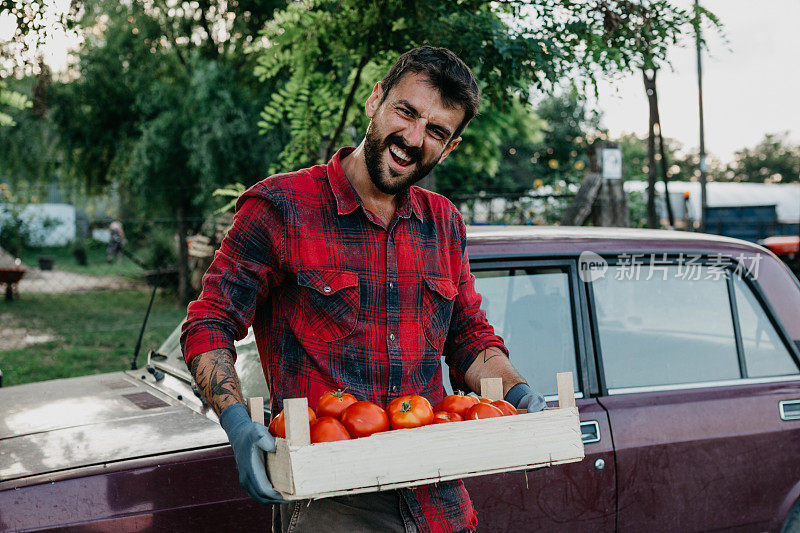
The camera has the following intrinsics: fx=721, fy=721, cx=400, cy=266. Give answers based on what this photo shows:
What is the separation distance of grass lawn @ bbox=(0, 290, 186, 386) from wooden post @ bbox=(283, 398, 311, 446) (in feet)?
25.0

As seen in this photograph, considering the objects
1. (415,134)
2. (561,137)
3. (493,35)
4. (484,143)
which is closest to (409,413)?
(415,134)

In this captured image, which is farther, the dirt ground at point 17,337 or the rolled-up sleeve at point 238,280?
the dirt ground at point 17,337

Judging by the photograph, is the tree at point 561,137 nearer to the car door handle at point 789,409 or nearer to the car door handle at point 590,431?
the car door handle at point 789,409

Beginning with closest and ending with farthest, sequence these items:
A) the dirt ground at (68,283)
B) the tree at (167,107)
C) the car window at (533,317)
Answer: the car window at (533,317), the tree at (167,107), the dirt ground at (68,283)

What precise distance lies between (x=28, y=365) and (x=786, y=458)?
29.1 feet

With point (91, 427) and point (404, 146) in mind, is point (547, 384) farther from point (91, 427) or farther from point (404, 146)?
point (91, 427)

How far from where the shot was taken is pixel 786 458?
10.2 ft

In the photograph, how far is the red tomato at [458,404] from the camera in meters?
1.91

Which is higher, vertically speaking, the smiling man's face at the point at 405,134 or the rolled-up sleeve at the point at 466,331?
the smiling man's face at the point at 405,134

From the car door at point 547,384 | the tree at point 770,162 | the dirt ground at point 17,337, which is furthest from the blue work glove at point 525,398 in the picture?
the tree at point 770,162

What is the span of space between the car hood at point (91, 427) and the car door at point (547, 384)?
106 centimetres

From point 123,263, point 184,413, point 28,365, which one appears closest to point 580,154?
point 123,263

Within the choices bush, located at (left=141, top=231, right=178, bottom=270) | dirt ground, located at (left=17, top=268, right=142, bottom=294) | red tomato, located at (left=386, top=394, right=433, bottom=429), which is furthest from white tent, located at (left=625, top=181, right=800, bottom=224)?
red tomato, located at (left=386, top=394, right=433, bottom=429)

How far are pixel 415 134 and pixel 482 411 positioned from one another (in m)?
0.80
